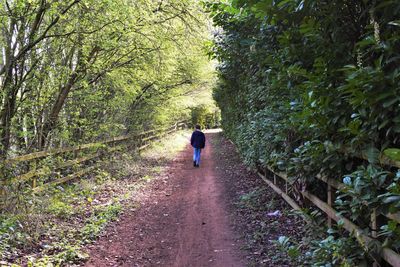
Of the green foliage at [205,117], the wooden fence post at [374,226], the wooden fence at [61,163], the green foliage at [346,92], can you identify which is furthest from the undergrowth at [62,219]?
the green foliage at [205,117]

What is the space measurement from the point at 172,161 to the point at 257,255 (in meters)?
11.9

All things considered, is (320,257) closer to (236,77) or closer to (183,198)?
(183,198)

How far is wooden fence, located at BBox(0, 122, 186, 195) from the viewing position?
6959 mm

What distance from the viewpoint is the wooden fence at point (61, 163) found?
6.96 meters

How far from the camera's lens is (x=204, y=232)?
A: 21.9ft

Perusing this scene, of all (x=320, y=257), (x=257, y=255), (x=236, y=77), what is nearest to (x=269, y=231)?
(x=257, y=255)

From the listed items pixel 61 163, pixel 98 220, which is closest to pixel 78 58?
pixel 61 163

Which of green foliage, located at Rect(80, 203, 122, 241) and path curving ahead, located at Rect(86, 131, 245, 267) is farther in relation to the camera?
green foliage, located at Rect(80, 203, 122, 241)

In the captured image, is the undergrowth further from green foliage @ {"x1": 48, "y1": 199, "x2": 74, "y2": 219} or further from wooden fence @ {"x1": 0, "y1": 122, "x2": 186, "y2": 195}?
wooden fence @ {"x1": 0, "y1": 122, "x2": 186, "y2": 195}

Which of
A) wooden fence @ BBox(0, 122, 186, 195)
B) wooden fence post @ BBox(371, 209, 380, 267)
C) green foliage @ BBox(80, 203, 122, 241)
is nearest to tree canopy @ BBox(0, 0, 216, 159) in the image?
wooden fence @ BBox(0, 122, 186, 195)

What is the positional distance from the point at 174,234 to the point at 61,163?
4.46 meters

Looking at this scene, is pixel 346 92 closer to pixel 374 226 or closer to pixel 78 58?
pixel 374 226

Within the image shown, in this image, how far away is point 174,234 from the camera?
667cm

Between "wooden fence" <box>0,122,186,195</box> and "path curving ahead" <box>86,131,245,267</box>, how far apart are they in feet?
6.42
